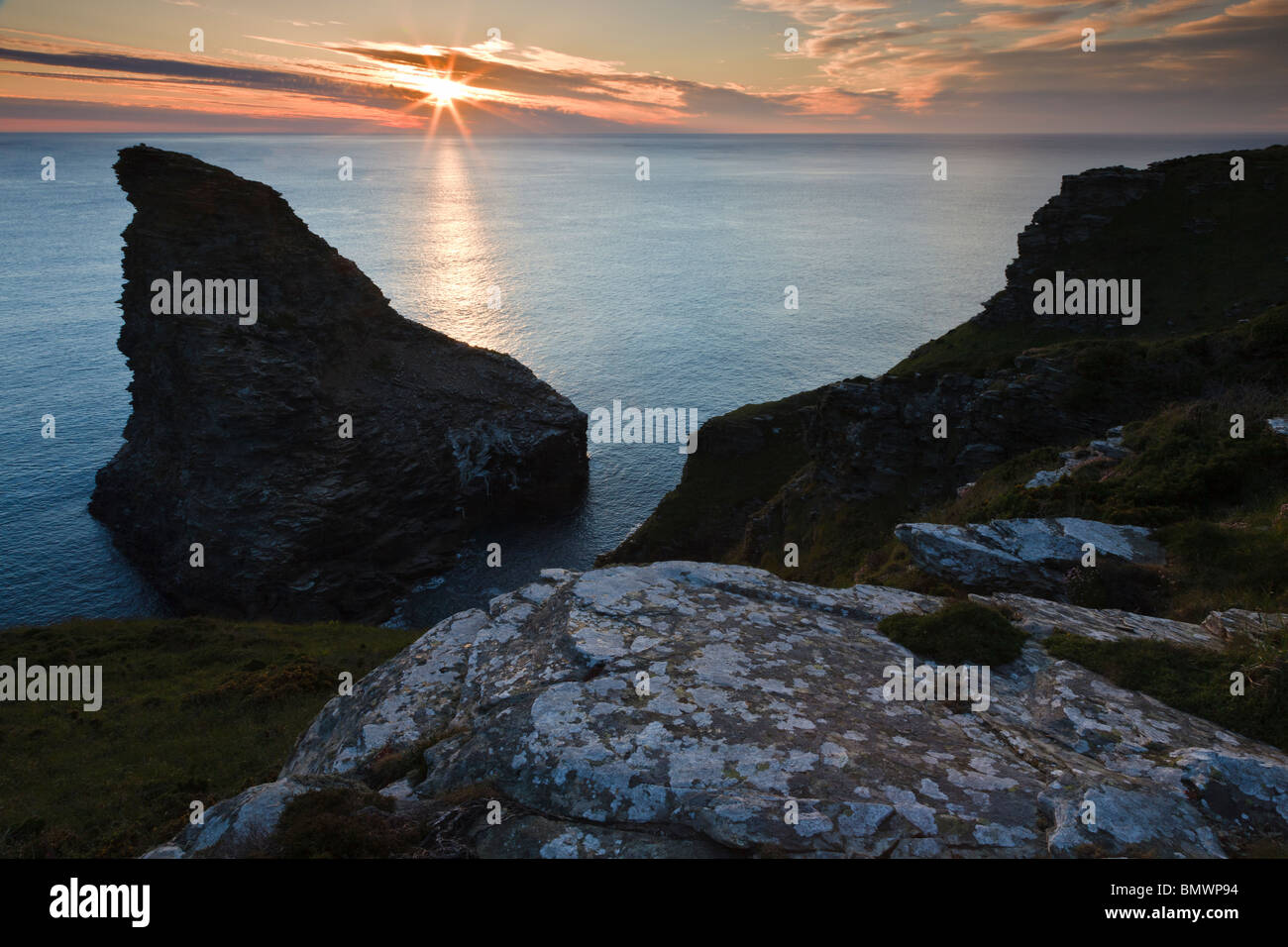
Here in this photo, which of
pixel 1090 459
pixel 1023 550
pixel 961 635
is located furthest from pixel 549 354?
pixel 961 635

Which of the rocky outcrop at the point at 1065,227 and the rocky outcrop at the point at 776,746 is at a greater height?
the rocky outcrop at the point at 1065,227

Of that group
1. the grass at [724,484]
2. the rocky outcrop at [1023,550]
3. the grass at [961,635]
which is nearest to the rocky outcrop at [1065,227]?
the grass at [724,484]

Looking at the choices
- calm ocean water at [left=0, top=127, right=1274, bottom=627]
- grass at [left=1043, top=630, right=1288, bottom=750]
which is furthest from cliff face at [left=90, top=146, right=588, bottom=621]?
grass at [left=1043, top=630, right=1288, bottom=750]

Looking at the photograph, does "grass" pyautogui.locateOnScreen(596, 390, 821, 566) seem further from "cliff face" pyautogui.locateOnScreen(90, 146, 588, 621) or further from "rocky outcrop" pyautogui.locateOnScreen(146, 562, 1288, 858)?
"rocky outcrop" pyautogui.locateOnScreen(146, 562, 1288, 858)

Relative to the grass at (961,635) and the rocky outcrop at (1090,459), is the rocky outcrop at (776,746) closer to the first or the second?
the grass at (961,635)

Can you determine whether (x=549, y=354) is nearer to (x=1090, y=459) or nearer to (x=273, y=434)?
(x=273, y=434)
